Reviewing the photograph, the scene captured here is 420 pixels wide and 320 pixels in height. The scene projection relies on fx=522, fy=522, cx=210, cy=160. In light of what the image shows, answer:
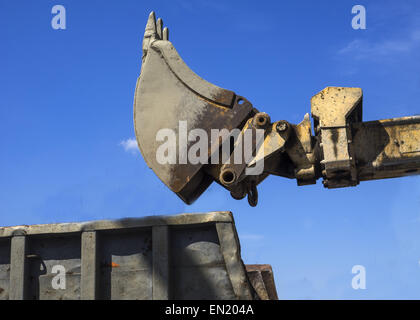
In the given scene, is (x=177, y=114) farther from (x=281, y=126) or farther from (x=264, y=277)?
(x=264, y=277)

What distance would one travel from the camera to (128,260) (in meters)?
3.61

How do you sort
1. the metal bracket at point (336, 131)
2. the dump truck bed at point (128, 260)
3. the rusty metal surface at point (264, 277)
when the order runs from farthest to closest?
the rusty metal surface at point (264, 277) < the metal bracket at point (336, 131) < the dump truck bed at point (128, 260)

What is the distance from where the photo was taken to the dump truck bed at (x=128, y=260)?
346 cm

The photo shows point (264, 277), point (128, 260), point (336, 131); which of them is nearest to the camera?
point (128, 260)

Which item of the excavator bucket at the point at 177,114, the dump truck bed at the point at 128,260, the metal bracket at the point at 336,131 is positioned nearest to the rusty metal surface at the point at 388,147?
the metal bracket at the point at 336,131

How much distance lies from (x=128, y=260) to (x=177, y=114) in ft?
4.52

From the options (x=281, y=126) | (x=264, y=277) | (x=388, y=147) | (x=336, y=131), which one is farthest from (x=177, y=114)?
(x=388, y=147)

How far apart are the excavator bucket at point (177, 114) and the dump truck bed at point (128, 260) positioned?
862 millimetres

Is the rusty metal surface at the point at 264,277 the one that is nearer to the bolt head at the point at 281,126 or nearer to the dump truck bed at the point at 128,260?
the dump truck bed at the point at 128,260

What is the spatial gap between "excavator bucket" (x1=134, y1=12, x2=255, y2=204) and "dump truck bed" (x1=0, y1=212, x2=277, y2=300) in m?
0.86

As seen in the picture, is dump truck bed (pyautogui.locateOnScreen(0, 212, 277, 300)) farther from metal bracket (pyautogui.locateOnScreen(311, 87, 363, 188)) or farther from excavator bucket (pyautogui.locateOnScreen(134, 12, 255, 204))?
metal bracket (pyautogui.locateOnScreen(311, 87, 363, 188))

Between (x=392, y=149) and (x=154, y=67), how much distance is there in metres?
2.14
